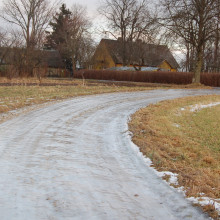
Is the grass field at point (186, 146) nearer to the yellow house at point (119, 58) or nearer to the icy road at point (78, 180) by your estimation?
the icy road at point (78, 180)

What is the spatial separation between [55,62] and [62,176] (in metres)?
56.7

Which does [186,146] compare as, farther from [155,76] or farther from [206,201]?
[155,76]

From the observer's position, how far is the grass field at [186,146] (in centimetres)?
424

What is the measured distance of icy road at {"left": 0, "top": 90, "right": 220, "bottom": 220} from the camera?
3307 mm

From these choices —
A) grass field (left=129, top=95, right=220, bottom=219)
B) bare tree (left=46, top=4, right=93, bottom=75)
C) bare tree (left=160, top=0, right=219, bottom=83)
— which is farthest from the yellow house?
grass field (left=129, top=95, right=220, bottom=219)

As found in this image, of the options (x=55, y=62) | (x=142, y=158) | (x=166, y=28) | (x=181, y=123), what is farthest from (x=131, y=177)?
(x=55, y=62)

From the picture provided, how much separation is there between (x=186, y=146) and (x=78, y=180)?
10.6ft

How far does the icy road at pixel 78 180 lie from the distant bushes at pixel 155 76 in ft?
86.4

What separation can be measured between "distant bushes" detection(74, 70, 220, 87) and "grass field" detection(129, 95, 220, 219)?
22695 millimetres

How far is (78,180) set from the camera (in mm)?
4219

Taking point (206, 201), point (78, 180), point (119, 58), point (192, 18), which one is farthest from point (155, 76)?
point (206, 201)

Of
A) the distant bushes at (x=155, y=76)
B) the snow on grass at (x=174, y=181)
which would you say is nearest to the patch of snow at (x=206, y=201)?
the snow on grass at (x=174, y=181)

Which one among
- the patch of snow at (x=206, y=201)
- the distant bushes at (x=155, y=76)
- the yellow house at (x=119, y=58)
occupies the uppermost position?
the yellow house at (x=119, y=58)

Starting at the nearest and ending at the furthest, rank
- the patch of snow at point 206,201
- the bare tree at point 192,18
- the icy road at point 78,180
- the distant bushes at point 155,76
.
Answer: the icy road at point 78,180 → the patch of snow at point 206,201 → the bare tree at point 192,18 → the distant bushes at point 155,76
